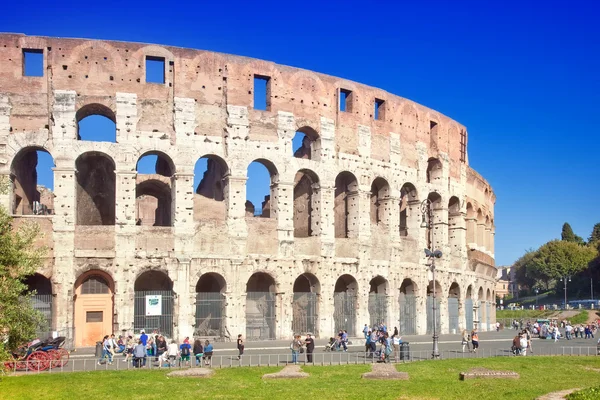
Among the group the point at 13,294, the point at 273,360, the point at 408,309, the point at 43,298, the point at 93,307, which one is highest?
the point at 13,294

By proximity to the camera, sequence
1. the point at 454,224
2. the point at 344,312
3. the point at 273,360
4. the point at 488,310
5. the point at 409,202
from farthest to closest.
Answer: the point at 488,310 → the point at 454,224 → the point at 409,202 → the point at 344,312 → the point at 273,360

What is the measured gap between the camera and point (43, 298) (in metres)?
30.9

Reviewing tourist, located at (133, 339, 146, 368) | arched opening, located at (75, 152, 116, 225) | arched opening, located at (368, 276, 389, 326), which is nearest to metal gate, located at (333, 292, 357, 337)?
arched opening, located at (368, 276, 389, 326)

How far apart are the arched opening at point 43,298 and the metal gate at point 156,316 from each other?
3.29 meters

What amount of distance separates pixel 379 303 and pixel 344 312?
2566 mm

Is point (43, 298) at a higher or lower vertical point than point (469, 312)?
higher

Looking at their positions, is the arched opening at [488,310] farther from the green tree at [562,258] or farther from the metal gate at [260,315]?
the green tree at [562,258]

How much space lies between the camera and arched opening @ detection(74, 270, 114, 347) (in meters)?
31.3

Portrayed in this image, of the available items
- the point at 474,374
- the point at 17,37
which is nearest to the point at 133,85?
the point at 17,37

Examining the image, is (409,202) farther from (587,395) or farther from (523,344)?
(587,395)

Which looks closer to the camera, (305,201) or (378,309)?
(378,309)

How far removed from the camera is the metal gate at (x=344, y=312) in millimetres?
36469

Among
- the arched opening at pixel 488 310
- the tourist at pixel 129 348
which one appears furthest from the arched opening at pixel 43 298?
the arched opening at pixel 488 310

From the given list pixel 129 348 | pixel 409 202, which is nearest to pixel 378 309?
pixel 409 202
